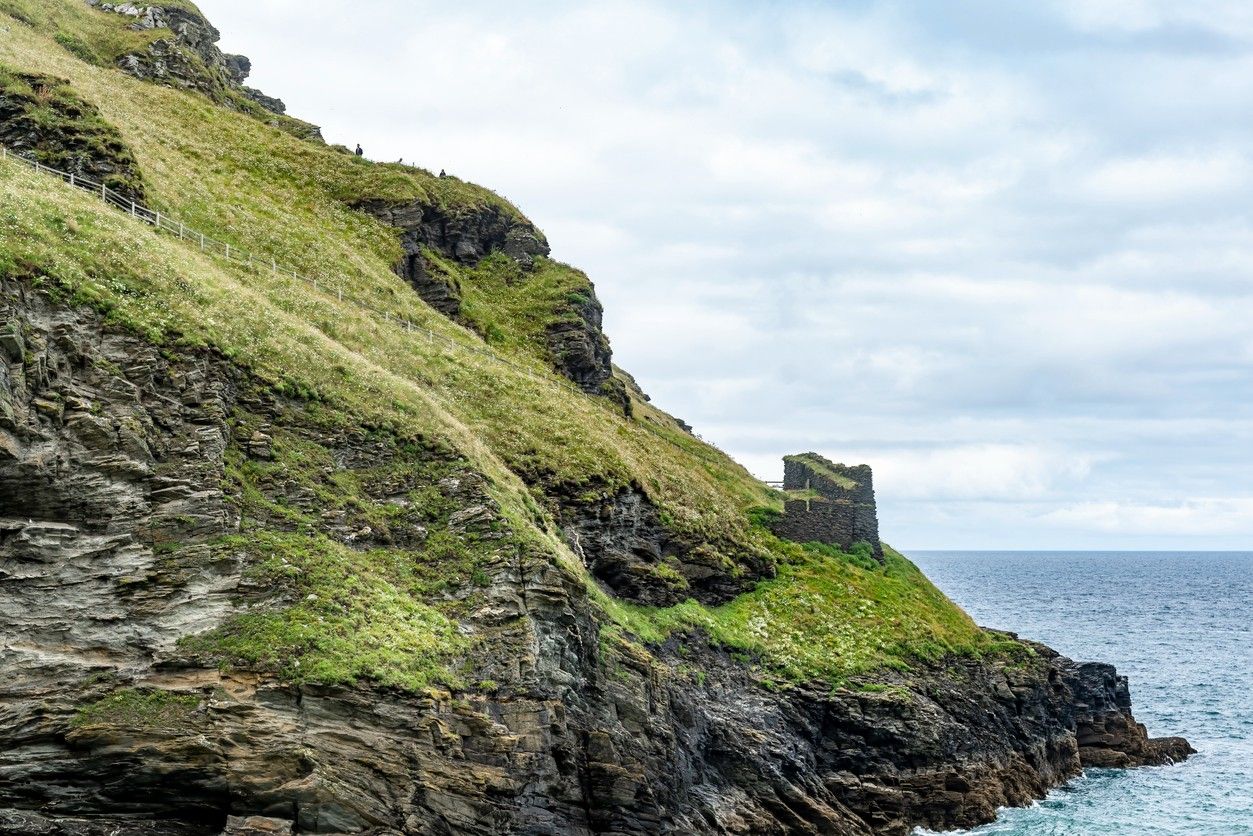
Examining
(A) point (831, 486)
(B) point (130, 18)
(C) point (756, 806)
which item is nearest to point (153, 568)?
(C) point (756, 806)

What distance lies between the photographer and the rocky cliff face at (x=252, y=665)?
29.8m

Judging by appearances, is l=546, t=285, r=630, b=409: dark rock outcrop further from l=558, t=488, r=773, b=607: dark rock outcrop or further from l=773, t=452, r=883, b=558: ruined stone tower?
l=558, t=488, r=773, b=607: dark rock outcrop

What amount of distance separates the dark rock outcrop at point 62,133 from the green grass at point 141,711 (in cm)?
2944

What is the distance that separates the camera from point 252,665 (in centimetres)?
3145

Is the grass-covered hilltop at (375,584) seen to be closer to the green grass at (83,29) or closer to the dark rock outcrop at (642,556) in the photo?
the dark rock outcrop at (642,556)

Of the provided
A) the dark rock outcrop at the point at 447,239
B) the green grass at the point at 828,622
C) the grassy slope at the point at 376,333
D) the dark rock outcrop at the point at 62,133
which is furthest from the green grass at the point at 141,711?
the dark rock outcrop at the point at 447,239

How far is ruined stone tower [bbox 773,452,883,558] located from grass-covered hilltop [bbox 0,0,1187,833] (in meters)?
1.06

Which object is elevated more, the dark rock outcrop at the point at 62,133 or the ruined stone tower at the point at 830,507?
the dark rock outcrop at the point at 62,133

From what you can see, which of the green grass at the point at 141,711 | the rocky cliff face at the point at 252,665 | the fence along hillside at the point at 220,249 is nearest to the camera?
the green grass at the point at 141,711

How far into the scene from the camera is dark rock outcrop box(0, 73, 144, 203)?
167 feet

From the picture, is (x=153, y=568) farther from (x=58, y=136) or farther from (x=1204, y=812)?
(x=1204, y=812)

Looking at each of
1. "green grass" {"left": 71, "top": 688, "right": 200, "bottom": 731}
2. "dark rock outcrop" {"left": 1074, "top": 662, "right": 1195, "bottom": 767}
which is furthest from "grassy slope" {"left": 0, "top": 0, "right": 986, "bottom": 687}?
"dark rock outcrop" {"left": 1074, "top": 662, "right": 1195, "bottom": 767}

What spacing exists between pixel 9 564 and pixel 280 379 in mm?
12150

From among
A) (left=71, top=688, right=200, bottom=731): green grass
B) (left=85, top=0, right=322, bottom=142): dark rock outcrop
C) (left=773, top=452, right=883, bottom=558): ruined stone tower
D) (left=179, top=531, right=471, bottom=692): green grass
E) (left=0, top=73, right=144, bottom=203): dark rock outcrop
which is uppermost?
(left=85, top=0, right=322, bottom=142): dark rock outcrop
